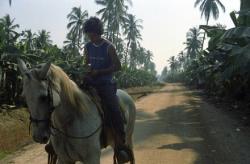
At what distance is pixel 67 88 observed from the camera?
4406 mm

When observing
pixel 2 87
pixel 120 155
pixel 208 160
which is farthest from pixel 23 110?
pixel 120 155

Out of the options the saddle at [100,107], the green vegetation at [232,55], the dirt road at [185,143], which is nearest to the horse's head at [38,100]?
the saddle at [100,107]

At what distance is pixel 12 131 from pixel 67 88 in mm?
6452

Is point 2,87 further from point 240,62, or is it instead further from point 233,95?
point 233,95

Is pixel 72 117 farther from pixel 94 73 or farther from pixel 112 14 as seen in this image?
pixel 112 14

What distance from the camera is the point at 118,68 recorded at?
16.8 feet

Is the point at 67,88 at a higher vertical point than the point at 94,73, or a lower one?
lower

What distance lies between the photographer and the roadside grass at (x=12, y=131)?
9375mm

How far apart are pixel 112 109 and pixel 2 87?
899cm

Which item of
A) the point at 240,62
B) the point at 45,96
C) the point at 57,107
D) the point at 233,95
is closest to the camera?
the point at 45,96

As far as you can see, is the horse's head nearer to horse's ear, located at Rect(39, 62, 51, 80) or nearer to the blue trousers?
horse's ear, located at Rect(39, 62, 51, 80)

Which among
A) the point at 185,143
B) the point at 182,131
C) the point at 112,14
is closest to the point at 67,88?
the point at 185,143

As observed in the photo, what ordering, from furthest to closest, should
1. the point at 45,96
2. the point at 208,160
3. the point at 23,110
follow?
1. the point at 23,110
2. the point at 208,160
3. the point at 45,96

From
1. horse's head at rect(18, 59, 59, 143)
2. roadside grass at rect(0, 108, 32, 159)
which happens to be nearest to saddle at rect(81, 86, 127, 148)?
horse's head at rect(18, 59, 59, 143)
